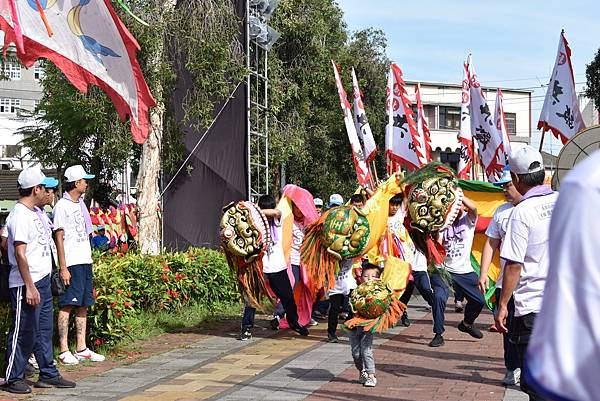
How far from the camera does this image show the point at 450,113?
69.6m

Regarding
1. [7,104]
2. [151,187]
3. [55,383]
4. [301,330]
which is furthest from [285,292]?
[7,104]

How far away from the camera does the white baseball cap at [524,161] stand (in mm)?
5875

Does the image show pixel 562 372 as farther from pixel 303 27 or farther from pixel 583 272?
pixel 303 27

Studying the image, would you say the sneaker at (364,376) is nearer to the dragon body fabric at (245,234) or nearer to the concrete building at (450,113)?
the dragon body fabric at (245,234)

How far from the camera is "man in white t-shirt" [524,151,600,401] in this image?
1698 mm

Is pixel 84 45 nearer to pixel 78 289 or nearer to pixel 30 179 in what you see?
pixel 30 179

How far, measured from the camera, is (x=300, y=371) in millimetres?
8984

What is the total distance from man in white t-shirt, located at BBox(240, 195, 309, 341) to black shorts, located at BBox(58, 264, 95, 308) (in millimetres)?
2679

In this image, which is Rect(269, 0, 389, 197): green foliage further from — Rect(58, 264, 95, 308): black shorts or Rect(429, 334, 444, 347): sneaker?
Rect(58, 264, 95, 308): black shorts

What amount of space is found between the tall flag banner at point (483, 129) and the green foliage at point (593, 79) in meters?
24.5

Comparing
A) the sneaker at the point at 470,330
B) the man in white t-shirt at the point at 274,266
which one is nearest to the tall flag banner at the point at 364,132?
the man in white t-shirt at the point at 274,266

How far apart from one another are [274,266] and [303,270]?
0.38 metres

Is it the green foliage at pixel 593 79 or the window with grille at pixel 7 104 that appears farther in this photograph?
the window with grille at pixel 7 104

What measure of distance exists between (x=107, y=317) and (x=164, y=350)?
1016 mm
